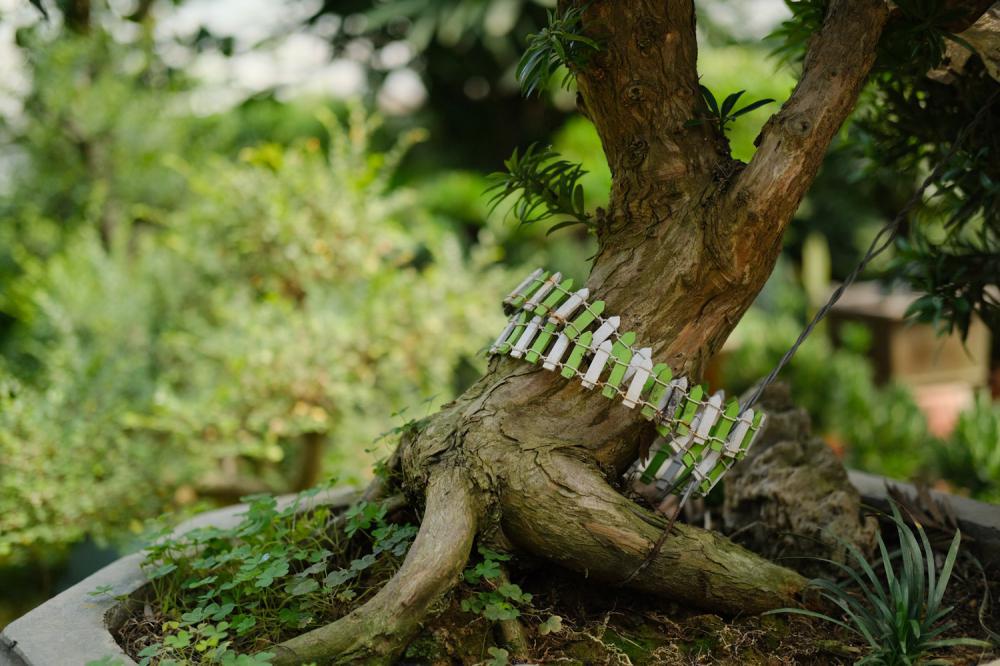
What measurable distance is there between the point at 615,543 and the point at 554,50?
35.7 inches

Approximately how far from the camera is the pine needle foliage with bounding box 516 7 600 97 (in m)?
1.48

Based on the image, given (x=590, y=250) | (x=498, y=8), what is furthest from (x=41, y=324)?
(x=498, y=8)

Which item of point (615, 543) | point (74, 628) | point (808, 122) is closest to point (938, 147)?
point (808, 122)

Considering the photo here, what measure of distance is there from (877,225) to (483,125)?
12.8ft

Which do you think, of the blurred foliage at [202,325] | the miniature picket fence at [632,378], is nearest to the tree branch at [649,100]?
the miniature picket fence at [632,378]

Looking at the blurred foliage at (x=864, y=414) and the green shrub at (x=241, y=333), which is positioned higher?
the blurred foliage at (x=864, y=414)

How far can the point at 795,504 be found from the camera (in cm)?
190

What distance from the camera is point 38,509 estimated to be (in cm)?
272

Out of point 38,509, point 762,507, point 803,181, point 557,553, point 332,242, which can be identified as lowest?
point 38,509

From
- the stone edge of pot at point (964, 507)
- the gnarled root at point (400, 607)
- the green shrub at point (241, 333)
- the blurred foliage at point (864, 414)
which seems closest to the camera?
the gnarled root at point (400, 607)

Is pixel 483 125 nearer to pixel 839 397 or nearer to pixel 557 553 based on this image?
pixel 839 397

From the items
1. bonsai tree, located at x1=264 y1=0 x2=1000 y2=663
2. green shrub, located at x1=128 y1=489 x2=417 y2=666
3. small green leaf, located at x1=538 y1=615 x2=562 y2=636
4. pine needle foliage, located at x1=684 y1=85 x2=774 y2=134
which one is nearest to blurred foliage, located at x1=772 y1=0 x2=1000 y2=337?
bonsai tree, located at x1=264 y1=0 x2=1000 y2=663

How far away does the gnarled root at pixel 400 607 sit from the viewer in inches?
51.1

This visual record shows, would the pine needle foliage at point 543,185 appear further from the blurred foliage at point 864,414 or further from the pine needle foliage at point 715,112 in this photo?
the blurred foliage at point 864,414
